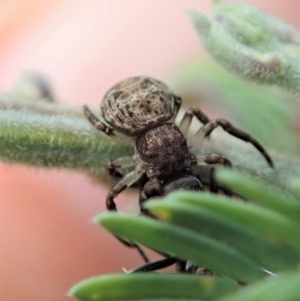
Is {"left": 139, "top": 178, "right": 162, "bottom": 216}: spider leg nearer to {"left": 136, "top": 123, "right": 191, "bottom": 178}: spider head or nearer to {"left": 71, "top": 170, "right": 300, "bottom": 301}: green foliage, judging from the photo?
{"left": 136, "top": 123, "right": 191, "bottom": 178}: spider head

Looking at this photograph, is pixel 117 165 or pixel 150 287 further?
pixel 117 165

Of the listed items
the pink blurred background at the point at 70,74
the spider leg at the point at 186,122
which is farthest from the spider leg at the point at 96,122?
the pink blurred background at the point at 70,74

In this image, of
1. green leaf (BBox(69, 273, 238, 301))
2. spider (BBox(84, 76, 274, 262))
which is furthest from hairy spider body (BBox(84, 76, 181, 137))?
green leaf (BBox(69, 273, 238, 301))

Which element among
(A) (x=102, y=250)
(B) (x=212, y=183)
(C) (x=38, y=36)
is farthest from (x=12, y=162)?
(C) (x=38, y=36)

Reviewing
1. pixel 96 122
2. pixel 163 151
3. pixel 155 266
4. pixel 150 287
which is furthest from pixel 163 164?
pixel 150 287

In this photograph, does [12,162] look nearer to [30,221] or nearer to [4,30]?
[30,221]

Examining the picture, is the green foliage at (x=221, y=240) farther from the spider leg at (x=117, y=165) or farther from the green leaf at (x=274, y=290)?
the spider leg at (x=117, y=165)

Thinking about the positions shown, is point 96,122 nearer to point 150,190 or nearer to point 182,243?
point 150,190
